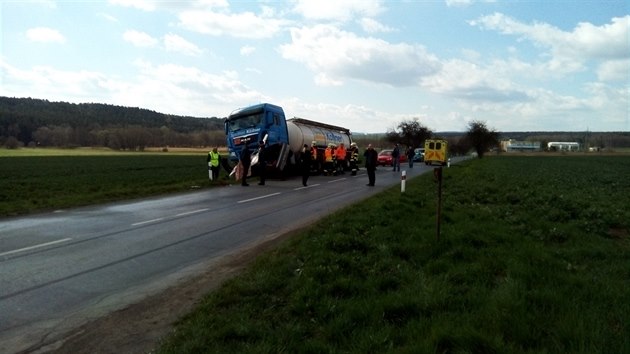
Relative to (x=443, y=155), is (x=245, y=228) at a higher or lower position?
lower

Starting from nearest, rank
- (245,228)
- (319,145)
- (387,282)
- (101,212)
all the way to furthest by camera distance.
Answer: (387,282), (245,228), (101,212), (319,145)

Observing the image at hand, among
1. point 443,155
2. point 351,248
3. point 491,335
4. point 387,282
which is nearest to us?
point 491,335

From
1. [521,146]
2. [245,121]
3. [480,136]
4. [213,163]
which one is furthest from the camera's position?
[521,146]

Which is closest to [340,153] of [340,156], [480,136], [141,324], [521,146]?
[340,156]

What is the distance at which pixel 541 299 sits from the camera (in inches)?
190

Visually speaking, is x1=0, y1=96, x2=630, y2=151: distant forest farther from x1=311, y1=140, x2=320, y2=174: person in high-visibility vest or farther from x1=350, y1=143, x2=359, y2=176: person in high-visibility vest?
x1=311, y1=140, x2=320, y2=174: person in high-visibility vest

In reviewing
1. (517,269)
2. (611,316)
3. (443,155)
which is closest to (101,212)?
(443,155)

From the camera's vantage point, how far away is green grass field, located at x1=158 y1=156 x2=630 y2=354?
3.93 meters

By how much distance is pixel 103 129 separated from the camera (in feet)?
363

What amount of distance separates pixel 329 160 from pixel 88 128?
95.3 m

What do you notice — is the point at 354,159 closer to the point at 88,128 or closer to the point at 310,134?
the point at 310,134

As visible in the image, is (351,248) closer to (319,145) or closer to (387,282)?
(387,282)

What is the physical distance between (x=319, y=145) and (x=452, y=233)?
2323cm

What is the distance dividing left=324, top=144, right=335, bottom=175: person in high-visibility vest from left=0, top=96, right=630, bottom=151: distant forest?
53.9m
